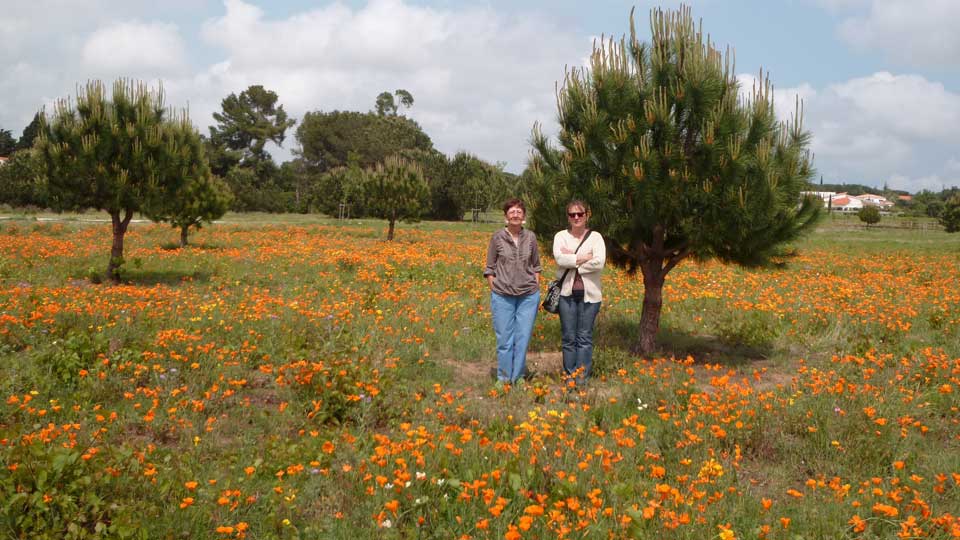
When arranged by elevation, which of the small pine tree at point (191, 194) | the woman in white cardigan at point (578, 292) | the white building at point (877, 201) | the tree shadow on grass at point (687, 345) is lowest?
the tree shadow on grass at point (687, 345)

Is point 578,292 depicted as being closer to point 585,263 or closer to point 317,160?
point 585,263

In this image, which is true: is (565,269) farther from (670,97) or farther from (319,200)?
(319,200)

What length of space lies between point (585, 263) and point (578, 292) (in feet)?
1.14

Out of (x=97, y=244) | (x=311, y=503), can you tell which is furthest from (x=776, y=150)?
(x=97, y=244)

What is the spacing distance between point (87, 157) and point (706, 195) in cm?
1157

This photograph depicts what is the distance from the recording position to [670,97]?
707cm

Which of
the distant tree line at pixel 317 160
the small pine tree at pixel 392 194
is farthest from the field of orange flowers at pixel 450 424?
the distant tree line at pixel 317 160

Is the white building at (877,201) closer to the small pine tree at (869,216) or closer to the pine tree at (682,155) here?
the small pine tree at (869,216)

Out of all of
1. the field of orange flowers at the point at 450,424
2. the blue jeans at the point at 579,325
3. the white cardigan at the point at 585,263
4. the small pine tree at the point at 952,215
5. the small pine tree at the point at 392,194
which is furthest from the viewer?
the small pine tree at the point at 952,215

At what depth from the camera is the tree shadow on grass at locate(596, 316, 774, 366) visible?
8.20 m

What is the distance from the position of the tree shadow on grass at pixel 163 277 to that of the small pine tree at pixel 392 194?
45.6ft

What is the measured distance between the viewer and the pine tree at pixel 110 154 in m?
12.4

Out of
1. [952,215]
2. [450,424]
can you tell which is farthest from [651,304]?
[952,215]

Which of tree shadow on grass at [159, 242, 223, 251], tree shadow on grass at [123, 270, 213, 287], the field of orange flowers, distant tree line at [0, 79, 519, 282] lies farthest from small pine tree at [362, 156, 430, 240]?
the field of orange flowers
